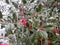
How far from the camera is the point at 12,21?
1.53m

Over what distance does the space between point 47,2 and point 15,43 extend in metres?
0.69

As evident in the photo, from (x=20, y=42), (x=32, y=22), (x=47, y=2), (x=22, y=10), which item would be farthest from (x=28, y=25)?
(x=47, y=2)

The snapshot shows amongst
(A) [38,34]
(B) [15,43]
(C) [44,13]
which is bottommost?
(B) [15,43]

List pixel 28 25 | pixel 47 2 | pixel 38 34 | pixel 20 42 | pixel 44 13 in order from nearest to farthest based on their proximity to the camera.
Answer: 1. pixel 38 34
2. pixel 28 25
3. pixel 20 42
4. pixel 44 13
5. pixel 47 2

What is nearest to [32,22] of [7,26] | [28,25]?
[28,25]

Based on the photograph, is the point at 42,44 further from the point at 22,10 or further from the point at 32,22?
the point at 22,10

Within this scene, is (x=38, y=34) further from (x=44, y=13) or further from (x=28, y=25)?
(x=44, y=13)

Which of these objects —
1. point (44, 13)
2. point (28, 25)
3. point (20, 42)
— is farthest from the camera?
point (44, 13)

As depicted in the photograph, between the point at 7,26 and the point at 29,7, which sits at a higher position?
the point at 29,7

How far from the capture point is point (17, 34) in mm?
1531

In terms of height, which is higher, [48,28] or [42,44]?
[48,28]

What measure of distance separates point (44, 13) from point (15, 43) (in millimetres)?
390

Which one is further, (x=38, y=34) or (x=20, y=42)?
(x=20, y=42)

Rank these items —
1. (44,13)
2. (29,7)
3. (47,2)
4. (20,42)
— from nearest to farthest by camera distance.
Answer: (20,42) → (44,13) → (29,7) → (47,2)
